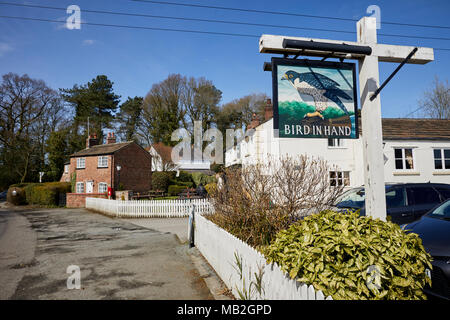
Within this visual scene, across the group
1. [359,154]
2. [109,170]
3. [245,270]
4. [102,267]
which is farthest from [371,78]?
[109,170]

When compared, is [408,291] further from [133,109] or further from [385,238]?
[133,109]

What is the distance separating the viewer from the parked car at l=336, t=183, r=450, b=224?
714cm

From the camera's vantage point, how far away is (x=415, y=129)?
19.9 meters

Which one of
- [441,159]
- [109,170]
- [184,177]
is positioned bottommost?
[184,177]

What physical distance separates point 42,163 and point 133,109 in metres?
16.0

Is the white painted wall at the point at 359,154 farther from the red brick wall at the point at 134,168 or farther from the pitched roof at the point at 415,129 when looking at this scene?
the red brick wall at the point at 134,168

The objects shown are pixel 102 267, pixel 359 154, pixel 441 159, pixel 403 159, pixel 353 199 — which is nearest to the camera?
pixel 102 267

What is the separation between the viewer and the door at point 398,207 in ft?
23.2

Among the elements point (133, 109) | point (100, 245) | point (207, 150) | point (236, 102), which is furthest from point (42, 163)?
point (100, 245)

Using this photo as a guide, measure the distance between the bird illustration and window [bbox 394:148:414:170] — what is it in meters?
17.2

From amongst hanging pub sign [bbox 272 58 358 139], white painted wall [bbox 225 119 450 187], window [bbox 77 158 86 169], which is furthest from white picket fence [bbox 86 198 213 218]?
window [bbox 77 158 86 169]

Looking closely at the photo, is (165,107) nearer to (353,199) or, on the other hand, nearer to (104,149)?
(104,149)

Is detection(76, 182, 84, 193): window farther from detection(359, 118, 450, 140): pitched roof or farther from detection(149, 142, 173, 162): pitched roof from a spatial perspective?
detection(359, 118, 450, 140): pitched roof

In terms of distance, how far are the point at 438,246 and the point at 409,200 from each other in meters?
3.81
